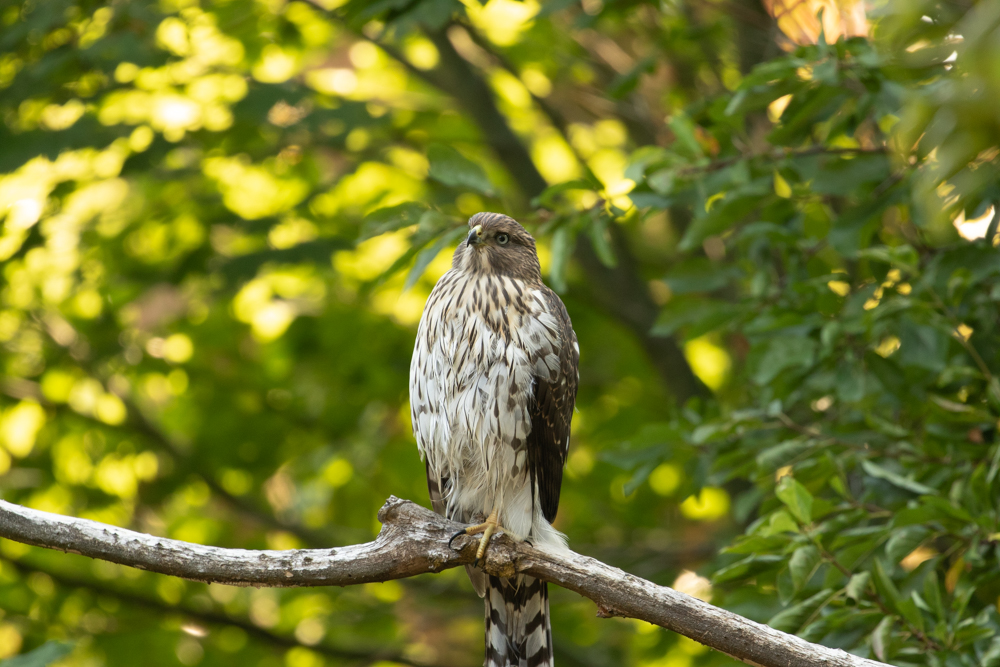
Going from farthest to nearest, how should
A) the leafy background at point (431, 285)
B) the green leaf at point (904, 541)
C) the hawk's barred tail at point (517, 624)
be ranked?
the hawk's barred tail at point (517, 624), the leafy background at point (431, 285), the green leaf at point (904, 541)

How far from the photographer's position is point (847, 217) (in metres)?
3.33

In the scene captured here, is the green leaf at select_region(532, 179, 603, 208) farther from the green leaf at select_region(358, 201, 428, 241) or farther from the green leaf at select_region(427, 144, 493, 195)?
the green leaf at select_region(358, 201, 428, 241)

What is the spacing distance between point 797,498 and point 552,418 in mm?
991

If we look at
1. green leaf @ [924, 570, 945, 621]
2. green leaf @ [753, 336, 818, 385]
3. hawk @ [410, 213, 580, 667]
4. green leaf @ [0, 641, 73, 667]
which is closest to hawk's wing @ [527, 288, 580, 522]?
hawk @ [410, 213, 580, 667]

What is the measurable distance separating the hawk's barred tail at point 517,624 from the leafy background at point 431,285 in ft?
2.13

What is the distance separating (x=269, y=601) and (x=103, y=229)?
10.4 feet

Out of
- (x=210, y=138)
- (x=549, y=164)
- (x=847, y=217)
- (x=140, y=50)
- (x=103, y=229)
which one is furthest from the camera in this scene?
(x=549, y=164)

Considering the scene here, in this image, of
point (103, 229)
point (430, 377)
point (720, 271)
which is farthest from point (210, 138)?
point (720, 271)

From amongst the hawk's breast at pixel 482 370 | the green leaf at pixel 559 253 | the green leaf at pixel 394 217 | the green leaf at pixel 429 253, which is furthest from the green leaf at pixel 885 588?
the green leaf at pixel 394 217

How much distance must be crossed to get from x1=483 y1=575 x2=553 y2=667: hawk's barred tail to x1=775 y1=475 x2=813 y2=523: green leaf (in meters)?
1.29

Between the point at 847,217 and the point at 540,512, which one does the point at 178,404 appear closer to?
the point at 540,512

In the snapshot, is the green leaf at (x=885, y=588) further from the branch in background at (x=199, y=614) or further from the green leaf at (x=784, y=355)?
the branch in background at (x=199, y=614)


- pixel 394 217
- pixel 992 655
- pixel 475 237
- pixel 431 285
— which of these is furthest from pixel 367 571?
pixel 431 285

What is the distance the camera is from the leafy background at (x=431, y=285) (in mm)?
3154
